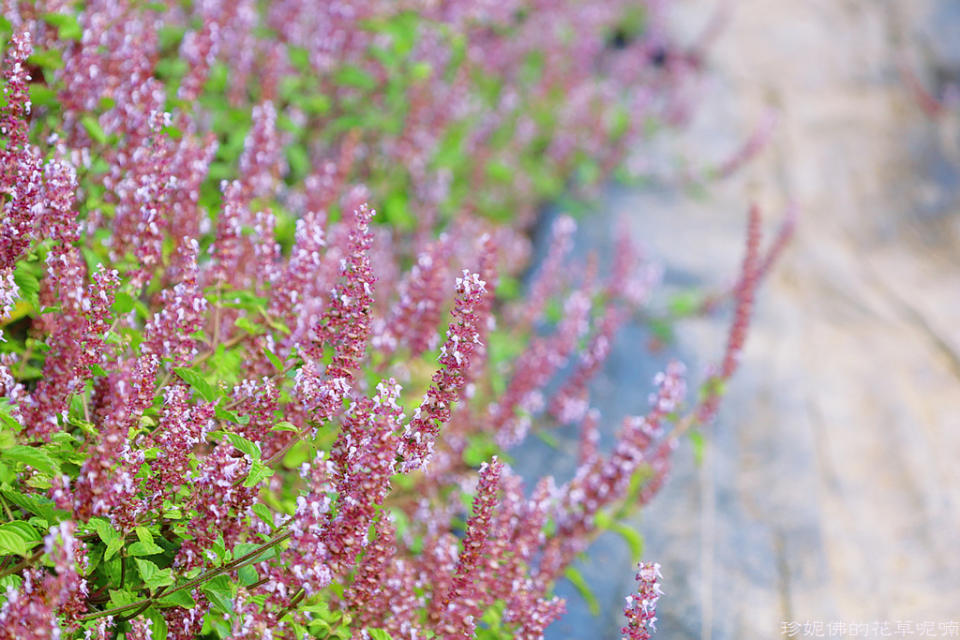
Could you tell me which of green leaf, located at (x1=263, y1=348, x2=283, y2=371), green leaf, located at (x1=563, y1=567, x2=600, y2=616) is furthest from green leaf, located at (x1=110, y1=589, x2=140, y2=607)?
green leaf, located at (x1=563, y1=567, x2=600, y2=616)

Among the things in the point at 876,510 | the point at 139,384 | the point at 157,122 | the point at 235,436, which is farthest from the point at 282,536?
the point at 876,510

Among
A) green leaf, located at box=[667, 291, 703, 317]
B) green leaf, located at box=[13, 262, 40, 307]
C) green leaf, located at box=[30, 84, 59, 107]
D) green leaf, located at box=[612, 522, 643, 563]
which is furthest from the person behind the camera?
green leaf, located at box=[667, 291, 703, 317]

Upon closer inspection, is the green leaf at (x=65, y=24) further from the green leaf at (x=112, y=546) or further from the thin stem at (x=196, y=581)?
the thin stem at (x=196, y=581)

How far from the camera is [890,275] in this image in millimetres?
8352

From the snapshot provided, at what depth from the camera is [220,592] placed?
106 inches

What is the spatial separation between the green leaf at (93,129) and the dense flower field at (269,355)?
0.06ft

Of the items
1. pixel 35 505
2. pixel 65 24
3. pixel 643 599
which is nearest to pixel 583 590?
pixel 643 599

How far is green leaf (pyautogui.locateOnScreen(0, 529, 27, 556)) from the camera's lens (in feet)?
8.23

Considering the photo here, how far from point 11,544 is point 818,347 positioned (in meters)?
6.05

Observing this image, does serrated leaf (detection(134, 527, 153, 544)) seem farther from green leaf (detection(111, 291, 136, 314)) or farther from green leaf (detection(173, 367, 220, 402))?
green leaf (detection(111, 291, 136, 314))

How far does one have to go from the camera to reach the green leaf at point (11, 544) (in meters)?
2.51

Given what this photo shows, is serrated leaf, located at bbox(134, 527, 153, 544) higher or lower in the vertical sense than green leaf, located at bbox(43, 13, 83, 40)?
lower

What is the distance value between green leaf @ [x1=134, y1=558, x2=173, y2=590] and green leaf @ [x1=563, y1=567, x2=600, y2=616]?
1.98 metres

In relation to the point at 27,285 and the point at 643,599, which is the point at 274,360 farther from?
the point at 643,599
